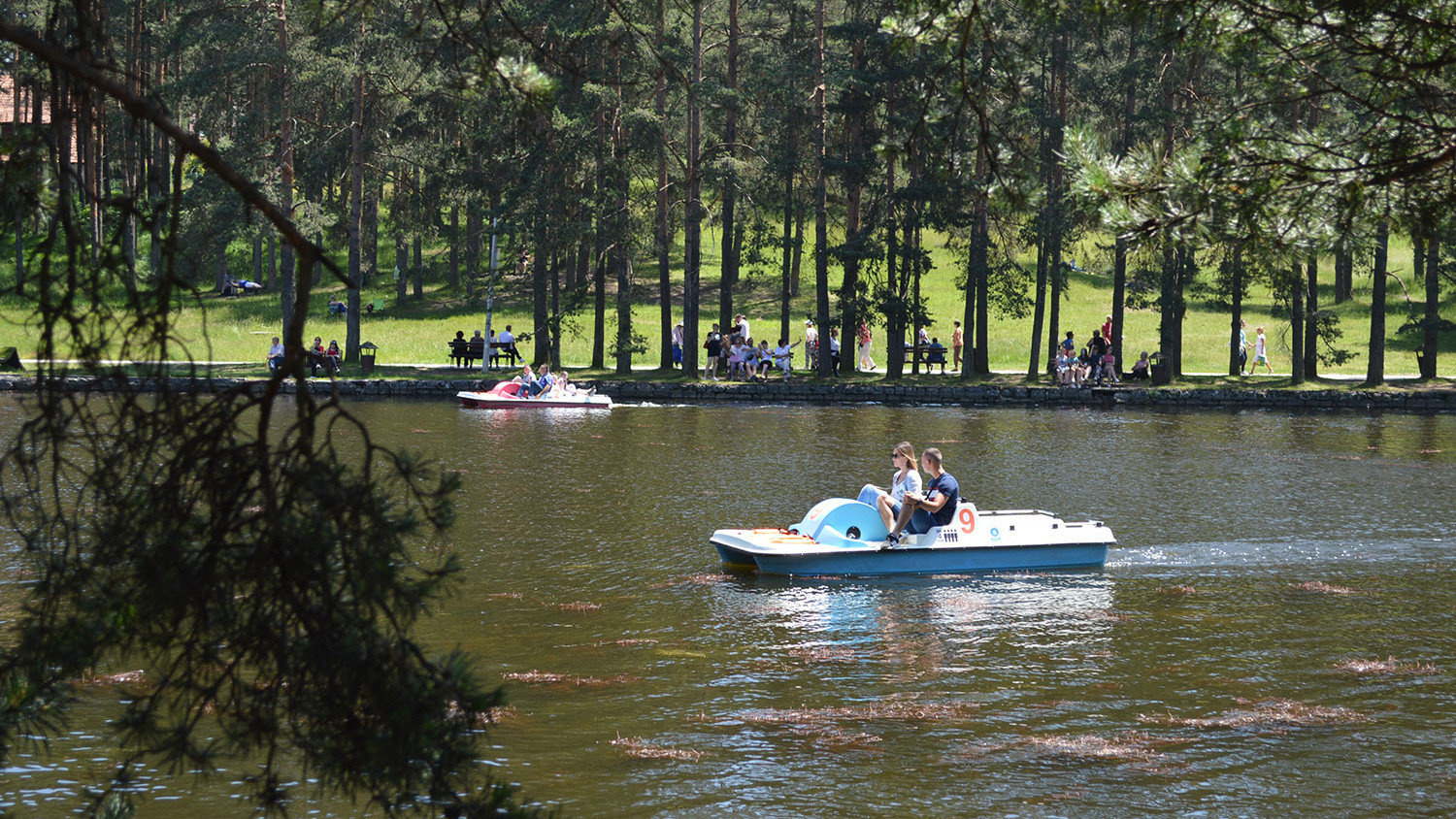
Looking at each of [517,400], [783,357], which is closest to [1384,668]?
[517,400]

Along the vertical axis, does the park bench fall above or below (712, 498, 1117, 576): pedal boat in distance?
above

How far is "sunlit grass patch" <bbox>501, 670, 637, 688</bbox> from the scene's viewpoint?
11.5 metres

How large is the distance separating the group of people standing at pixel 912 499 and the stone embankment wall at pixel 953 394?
21621mm

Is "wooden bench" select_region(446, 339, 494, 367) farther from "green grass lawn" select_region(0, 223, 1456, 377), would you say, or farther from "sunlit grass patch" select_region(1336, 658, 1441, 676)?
"sunlit grass patch" select_region(1336, 658, 1441, 676)

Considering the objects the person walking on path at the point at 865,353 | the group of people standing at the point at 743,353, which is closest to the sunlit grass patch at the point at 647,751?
the group of people standing at the point at 743,353

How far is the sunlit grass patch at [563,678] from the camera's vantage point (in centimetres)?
1152

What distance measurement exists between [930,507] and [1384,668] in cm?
503

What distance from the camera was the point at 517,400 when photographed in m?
35.1

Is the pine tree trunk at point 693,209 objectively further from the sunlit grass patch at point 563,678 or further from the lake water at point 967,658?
the sunlit grass patch at point 563,678

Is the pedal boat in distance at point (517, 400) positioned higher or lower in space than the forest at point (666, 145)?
lower

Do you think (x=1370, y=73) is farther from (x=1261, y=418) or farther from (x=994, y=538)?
(x=1261, y=418)

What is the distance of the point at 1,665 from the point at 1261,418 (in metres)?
33.2

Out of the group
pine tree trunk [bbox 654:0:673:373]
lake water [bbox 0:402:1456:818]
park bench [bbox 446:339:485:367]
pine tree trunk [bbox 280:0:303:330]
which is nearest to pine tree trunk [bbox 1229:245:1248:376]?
pine tree trunk [bbox 654:0:673:373]

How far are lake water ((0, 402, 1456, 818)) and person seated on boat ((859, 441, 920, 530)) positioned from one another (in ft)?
2.66
